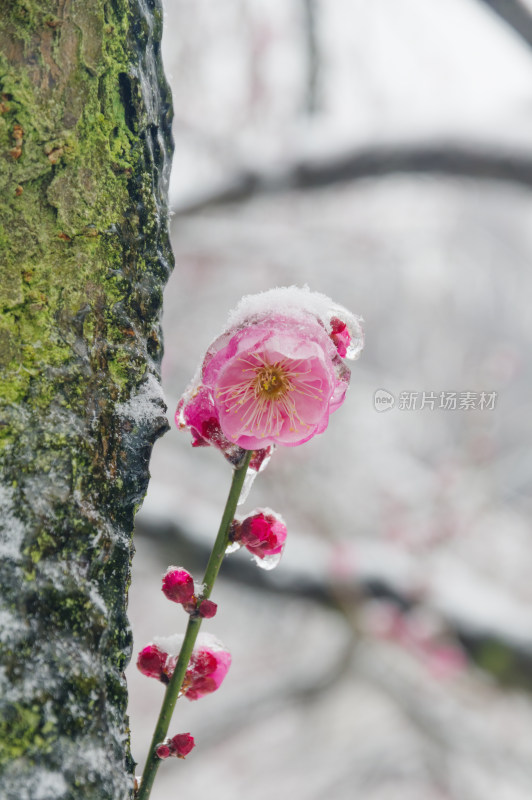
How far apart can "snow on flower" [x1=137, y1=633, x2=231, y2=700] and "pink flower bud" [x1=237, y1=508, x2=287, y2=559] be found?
0.29 ft

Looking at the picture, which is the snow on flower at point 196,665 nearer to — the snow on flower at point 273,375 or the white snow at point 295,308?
the snow on flower at point 273,375

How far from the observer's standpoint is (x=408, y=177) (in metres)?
2.11

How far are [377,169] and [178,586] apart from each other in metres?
1.95

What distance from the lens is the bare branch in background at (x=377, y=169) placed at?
1.95 metres

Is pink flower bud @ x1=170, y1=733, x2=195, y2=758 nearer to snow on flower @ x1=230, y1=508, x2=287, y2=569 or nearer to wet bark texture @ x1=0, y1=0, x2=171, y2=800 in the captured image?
wet bark texture @ x1=0, y1=0, x2=171, y2=800

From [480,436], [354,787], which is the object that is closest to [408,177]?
[480,436]

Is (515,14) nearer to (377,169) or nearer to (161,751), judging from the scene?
(377,169)

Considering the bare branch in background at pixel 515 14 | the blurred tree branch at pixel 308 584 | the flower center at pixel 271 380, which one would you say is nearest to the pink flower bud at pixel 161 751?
the flower center at pixel 271 380

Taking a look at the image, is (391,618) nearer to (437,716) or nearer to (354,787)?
(437,716)

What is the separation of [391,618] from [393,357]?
603 centimetres

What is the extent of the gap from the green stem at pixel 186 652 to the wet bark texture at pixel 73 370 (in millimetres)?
17

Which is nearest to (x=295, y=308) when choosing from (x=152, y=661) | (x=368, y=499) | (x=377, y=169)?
(x=152, y=661)

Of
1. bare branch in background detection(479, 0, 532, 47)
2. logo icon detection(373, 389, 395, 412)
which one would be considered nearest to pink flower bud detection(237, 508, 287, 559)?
logo icon detection(373, 389, 395, 412)

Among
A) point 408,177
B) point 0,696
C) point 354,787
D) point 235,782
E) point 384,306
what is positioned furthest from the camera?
point 384,306
